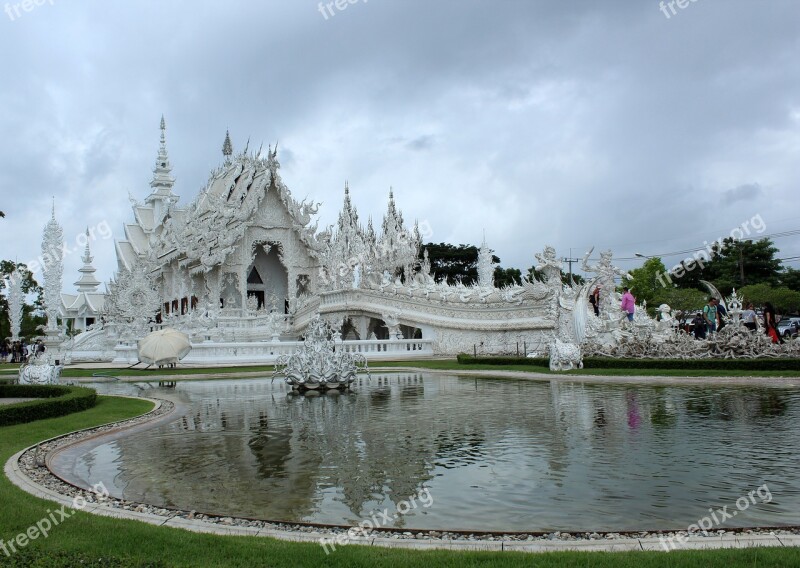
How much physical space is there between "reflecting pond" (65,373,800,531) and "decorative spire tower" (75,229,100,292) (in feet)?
185

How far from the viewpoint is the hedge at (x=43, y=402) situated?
1175cm

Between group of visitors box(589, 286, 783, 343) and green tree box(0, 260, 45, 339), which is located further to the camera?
green tree box(0, 260, 45, 339)

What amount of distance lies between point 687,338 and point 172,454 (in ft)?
51.1

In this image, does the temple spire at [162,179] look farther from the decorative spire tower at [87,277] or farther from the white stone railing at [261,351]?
the white stone railing at [261,351]

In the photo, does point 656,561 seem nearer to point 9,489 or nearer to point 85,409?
point 9,489

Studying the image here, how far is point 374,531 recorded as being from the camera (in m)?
5.50

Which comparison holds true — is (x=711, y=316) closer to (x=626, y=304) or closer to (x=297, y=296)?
(x=626, y=304)

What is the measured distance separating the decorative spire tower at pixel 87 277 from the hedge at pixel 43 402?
2089 inches

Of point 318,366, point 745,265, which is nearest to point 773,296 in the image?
point 745,265

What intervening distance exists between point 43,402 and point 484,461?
871 cm

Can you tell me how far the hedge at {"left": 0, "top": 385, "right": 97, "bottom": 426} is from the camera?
1175cm

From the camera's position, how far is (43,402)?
1244 cm

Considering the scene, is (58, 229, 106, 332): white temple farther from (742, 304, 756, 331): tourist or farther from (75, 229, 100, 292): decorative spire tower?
(742, 304, 756, 331): tourist

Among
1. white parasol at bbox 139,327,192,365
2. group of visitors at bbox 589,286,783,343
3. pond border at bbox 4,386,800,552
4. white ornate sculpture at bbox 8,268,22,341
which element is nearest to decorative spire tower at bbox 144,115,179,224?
white ornate sculpture at bbox 8,268,22,341
